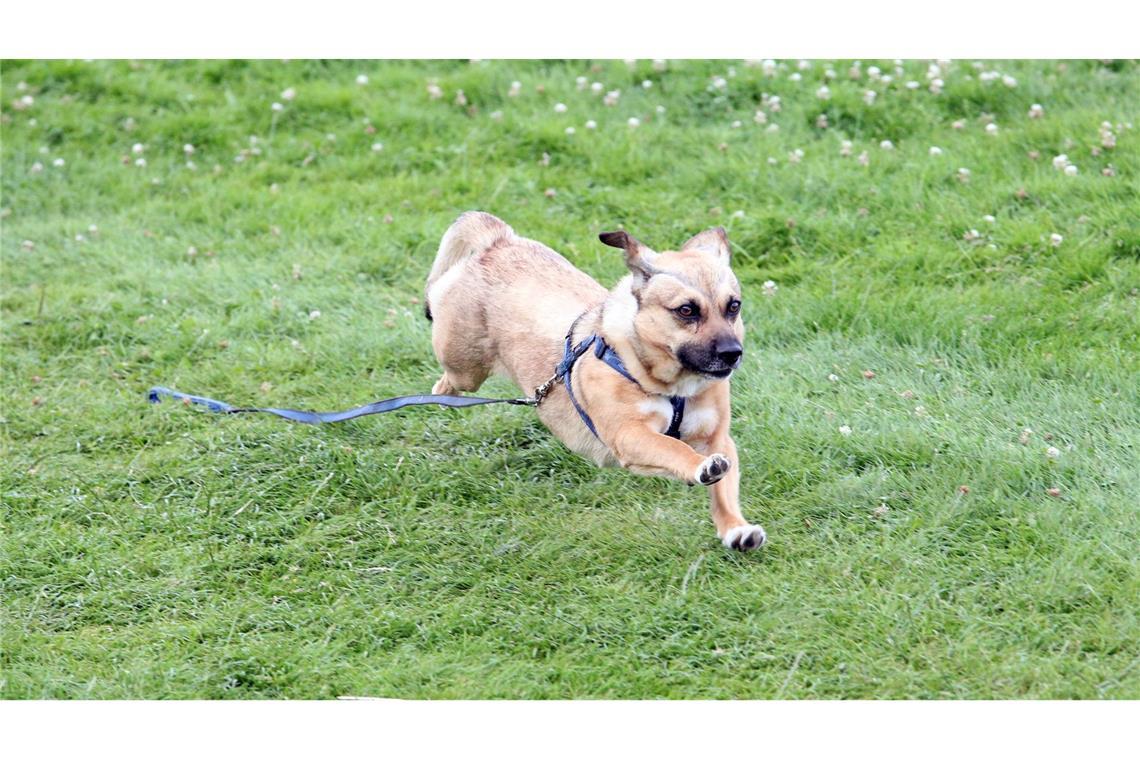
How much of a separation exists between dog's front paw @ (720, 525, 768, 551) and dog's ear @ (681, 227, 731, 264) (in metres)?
1.18

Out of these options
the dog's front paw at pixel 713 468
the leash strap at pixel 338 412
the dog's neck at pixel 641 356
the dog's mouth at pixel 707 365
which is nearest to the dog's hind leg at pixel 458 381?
the leash strap at pixel 338 412

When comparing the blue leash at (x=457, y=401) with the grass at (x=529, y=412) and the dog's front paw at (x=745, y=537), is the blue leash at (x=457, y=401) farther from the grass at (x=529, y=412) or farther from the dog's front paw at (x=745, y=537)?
the dog's front paw at (x=745, y=537)

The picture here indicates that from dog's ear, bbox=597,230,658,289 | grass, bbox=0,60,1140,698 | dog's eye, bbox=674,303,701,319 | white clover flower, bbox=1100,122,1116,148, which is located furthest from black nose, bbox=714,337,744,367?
white clover flower, bbox=1100,122,1116,148

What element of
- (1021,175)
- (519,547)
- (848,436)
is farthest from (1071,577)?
(1021,175)

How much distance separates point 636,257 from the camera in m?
5.55

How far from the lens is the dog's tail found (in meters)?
6.75

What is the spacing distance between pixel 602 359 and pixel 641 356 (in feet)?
0.64

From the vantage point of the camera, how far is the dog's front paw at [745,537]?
5301 mm

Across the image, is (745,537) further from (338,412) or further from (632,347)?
(338,412)

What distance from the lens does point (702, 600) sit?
17.4 ft

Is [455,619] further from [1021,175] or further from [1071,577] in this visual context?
[1021,175]

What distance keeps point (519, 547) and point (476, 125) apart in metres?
4.95

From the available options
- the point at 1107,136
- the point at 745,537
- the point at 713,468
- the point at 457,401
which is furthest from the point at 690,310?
the point at 1107,136

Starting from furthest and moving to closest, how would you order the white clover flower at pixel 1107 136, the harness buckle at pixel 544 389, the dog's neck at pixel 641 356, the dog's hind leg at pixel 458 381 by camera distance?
the white clover flower at pixel 1107 136 < the dog's hind leg at pixel 458 381 < the harness buckle at pixel 544 389 < the dog's neck at pixel 641 356
